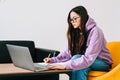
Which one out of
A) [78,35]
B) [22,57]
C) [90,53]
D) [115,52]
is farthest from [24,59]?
[115,52]

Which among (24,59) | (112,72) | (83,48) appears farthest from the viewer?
(83,48)

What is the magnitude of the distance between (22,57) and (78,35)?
2.20ft

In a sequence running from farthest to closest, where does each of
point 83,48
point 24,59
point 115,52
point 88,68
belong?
1. point 115,52
2. point 83,48
3. point 88,68
4. point 24,59

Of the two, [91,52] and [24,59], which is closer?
[24,59]

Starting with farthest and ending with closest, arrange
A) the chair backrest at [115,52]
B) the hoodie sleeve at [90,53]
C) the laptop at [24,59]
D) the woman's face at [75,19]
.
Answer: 1. the chair backrest at [115,52]
2. the woman's face at [75,19]
3. the hoodie sleeve at [90,53]
4. the laptop at [24,59]

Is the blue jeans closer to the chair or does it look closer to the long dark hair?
the chair

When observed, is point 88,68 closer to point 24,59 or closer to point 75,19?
point 75,19

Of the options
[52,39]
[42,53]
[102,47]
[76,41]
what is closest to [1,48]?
[42,53]

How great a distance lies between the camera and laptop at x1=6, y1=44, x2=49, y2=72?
1986mm

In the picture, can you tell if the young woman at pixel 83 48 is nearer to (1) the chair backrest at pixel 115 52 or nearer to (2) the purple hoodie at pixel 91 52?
(2) the purple hoodie at pixel 91 52

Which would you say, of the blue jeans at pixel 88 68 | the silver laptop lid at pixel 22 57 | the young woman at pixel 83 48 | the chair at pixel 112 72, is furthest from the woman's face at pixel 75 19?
the silver laptop lid at pixel 22 57

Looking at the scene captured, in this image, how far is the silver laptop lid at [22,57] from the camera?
1.99 meters

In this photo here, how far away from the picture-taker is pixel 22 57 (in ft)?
6.86

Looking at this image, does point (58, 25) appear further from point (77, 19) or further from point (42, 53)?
point (77, 19)
